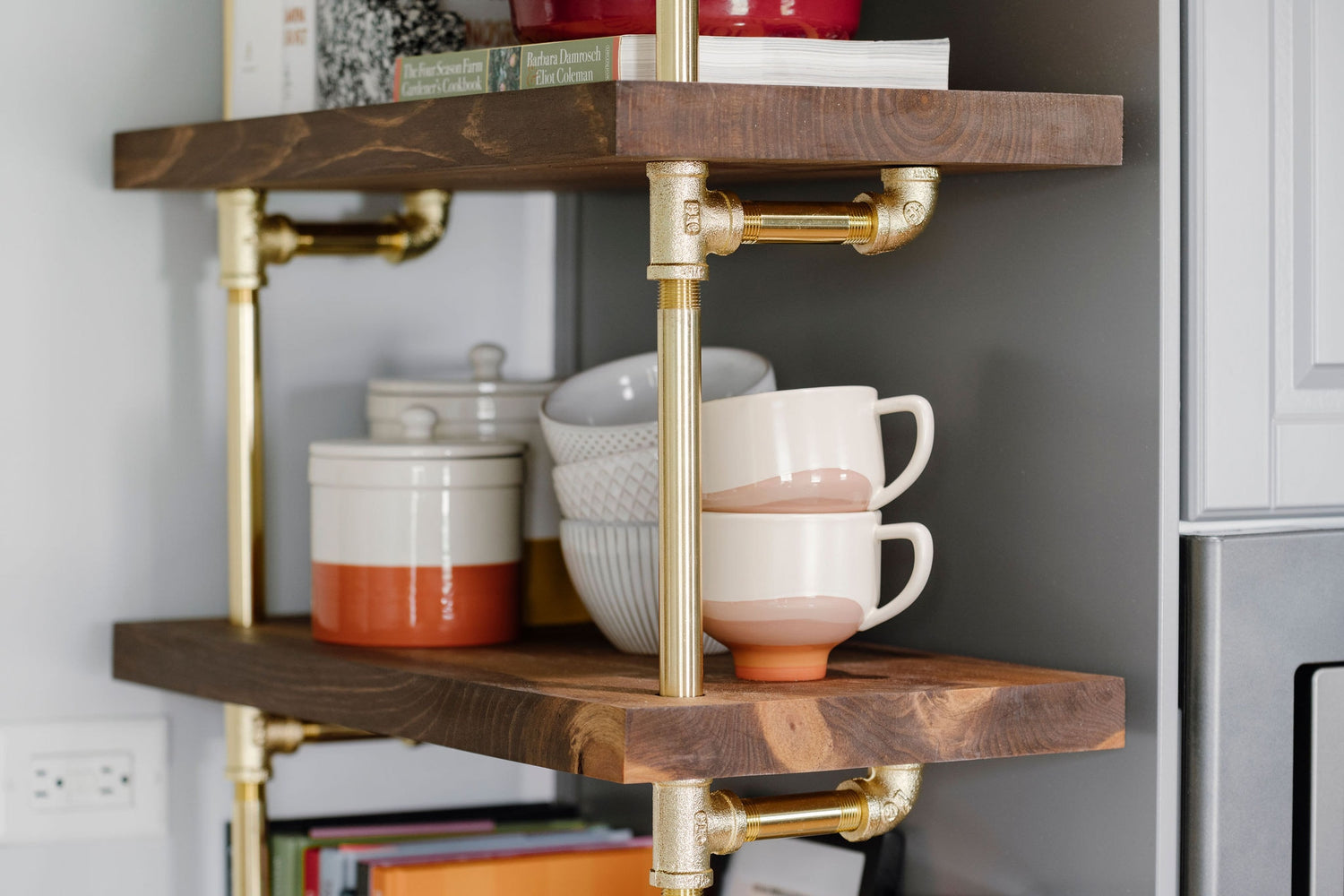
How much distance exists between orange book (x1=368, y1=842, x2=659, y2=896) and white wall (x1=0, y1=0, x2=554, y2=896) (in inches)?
8.3

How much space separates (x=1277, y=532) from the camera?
0.92 m

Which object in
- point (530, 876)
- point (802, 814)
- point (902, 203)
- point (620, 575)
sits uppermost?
point (902, 203)

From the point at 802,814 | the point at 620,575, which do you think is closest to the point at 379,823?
the point at 620,575

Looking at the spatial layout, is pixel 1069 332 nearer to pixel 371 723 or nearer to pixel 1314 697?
pixel 1314 697

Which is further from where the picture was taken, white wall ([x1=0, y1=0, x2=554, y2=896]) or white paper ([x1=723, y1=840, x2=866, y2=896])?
white wall ([x1=0, y1=0, x2=554, y2=896])

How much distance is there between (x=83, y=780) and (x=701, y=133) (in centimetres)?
72

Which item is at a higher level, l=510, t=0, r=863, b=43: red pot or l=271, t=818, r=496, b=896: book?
l=510, t=0, r=863, b=43: red pot

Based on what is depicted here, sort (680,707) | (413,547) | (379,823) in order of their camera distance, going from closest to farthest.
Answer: (680,707)
(413,547)
(379,823)

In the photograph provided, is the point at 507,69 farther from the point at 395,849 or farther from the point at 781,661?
the point at 395,849

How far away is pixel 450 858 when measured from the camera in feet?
3.85

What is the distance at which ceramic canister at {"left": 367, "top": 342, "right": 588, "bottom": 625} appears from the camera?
120 centimetres

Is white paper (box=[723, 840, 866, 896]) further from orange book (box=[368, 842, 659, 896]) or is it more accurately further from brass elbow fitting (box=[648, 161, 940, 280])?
brass elbow fitting (box=[648, 161, 940, 280])

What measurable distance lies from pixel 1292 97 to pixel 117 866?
0.95 m

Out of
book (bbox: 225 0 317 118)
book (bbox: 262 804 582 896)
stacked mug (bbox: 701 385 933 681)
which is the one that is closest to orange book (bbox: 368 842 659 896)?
book (bbox: 262 804 582 896)
